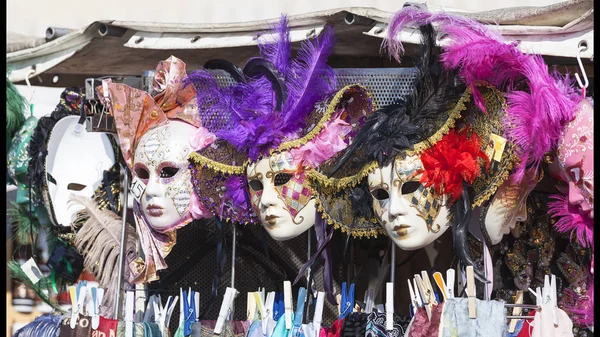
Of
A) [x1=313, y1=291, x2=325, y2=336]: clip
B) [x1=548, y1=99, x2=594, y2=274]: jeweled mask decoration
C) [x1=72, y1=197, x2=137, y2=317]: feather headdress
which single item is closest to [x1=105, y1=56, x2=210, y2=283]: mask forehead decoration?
[x1=72, y1=197, x2=137, y2=317]: feather headdress

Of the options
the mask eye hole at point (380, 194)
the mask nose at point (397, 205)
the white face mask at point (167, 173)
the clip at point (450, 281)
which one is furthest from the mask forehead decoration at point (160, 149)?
the clip at point (450, 281)

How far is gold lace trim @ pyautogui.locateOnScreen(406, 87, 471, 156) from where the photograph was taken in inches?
196

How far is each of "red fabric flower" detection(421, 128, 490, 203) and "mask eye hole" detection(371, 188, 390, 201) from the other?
0.58 feet

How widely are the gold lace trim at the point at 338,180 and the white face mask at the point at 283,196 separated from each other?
7 cm

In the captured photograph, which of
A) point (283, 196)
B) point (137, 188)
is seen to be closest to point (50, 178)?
point (137, 188)

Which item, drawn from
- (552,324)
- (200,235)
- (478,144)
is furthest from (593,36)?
(200,235)

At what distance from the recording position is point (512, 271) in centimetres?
539

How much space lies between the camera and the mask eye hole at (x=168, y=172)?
5719 millimetres

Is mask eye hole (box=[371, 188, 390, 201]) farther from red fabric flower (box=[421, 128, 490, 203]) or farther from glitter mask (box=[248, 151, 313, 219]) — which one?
glitter mask (box=[248, 151, 313, 219])

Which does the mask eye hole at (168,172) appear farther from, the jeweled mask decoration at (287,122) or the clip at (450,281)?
the clip at (450,281)

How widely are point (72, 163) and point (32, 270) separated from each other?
56 cm

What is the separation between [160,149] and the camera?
18.7 feet

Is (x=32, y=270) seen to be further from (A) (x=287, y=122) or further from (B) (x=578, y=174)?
(B) (x=578, y=174)

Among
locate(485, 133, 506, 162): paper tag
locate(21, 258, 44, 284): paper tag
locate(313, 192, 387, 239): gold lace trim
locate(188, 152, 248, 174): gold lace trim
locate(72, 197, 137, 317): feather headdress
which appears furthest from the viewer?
locate(21, 258, 44, 284): paper tag
